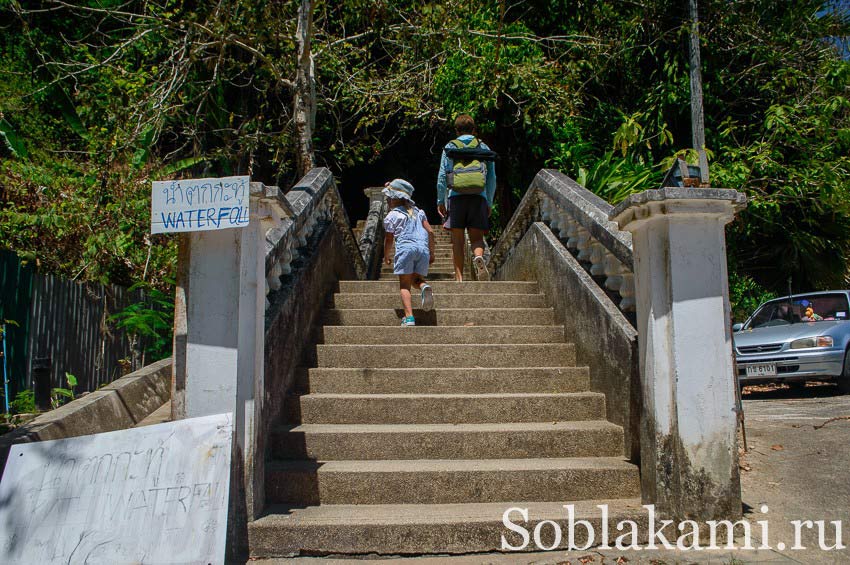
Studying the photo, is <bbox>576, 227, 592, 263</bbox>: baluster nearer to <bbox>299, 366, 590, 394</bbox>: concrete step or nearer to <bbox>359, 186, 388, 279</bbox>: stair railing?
<bbox>299, 366, 590, 394</bbox>: concrete step

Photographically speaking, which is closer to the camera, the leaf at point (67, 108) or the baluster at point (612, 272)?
the baluster at point (612, 272)

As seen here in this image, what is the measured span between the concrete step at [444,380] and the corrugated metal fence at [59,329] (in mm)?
2446

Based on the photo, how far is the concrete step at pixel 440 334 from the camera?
19.2 ft

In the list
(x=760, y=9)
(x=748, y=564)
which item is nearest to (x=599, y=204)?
(x=748, y=564)

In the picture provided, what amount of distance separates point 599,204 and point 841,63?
8.35 metres

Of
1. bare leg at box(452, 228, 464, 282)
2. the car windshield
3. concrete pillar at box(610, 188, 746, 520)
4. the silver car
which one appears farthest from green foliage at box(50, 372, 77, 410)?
the car windshield

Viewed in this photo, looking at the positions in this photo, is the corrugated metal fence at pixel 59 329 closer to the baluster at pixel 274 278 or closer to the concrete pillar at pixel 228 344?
the baluster at pixel 274 278

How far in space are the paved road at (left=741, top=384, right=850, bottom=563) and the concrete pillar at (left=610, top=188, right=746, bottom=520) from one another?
0.38 meters

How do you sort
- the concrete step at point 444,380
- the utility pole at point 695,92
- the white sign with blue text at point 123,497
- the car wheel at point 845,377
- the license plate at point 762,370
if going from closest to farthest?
the white sign with blue text at point 123,497
the concrete step at point 444,380
the car wheel at point 845,377
the license plate at point 762,370
the utility pole at point 695,92

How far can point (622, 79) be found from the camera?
13.5 metres

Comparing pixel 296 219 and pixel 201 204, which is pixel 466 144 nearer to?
pixel 296 219

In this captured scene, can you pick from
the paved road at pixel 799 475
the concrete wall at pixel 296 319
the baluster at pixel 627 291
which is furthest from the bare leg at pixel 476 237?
the paved road at pixel 799 475

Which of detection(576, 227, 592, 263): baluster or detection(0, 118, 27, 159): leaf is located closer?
detection(576, 227, 592, 263): baluster

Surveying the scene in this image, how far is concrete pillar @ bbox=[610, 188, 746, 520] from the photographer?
3750 mm
